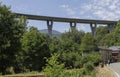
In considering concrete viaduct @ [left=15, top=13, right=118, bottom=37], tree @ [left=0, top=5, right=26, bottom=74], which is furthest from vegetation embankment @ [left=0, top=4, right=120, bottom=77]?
concrete viaduct @ [left=15, top=13, right=118, bottom=37]

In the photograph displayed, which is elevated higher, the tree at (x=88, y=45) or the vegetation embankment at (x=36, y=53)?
the vegetation embankment at (x=36, y=53)

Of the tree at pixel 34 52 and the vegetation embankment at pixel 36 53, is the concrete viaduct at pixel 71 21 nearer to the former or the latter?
the vegetation embankment at pixel 36 53

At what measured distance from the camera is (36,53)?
192 ft

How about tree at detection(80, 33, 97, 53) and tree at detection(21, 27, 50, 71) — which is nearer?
tree at detection(21, 27, 50, 71)

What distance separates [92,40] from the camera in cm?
9006

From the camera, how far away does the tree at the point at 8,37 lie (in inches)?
1533

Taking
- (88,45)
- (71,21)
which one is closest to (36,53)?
(88,45)

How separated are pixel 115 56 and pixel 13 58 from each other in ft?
116

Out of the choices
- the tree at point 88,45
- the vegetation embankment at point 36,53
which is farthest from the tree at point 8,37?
the tree at point 88,45

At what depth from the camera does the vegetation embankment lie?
26.7 meters

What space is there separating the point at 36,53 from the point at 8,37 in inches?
763

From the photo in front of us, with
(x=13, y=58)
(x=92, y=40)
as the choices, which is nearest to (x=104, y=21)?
(x=92, y=40)

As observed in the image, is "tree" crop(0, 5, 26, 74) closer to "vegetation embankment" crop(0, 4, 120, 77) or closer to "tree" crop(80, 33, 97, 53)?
"vegetation embankment" crop(0, 4, 120, 77)

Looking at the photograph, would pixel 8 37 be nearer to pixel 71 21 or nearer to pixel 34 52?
pixel 34 52
